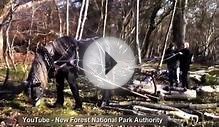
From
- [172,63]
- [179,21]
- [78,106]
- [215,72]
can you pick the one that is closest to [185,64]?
[172,63]

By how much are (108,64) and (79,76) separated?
380 millimetres

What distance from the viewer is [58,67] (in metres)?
Answer: 5.09

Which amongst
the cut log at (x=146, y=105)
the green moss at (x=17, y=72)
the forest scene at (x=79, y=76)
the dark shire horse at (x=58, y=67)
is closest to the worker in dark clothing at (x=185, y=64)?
the forest scene at (x=79, y=76)

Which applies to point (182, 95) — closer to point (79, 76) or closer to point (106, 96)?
point (106, 96)

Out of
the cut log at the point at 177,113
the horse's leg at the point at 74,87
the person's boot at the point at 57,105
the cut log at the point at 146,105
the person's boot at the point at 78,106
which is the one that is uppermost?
the horse's leg at the point at 74,87

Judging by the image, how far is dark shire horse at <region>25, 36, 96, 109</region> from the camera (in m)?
4.69

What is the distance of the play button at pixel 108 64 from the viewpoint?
5242mm

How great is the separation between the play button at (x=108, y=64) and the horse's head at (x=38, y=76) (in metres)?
0.57

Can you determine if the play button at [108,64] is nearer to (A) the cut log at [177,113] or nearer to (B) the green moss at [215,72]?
(A) the cut log at [177,113]

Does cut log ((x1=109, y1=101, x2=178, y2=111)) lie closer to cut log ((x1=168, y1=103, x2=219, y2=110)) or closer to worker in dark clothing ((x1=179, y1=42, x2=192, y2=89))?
cut log ((x1=168, y1=103, x2=219, y2=110))

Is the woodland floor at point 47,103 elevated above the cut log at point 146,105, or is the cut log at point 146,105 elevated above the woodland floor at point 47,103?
the woodland floor at point 47,103

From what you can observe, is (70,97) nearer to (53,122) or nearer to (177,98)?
(53,122)

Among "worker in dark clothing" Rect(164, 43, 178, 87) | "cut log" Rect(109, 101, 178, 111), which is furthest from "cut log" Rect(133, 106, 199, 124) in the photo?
"worker in dark clothing" Rect(164, 43, 178, 87)

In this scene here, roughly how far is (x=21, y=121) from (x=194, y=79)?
3889 mm
